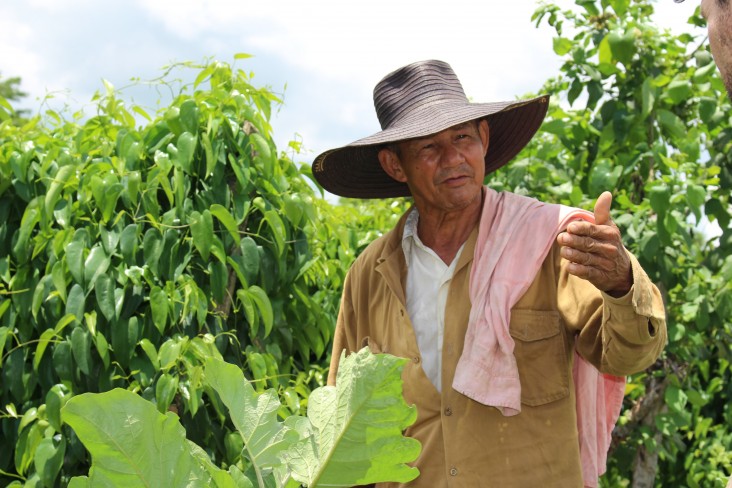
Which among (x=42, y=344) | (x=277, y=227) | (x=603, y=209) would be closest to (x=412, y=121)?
(x=277, y=227)

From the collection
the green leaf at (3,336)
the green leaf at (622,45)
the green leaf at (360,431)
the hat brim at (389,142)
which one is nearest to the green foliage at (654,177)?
the green leaf at (622,45)

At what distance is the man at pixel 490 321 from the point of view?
7.33 ft

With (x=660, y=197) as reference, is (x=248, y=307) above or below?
below

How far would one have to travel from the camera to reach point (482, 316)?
7.61ft

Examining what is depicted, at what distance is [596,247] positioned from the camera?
6.22 ft

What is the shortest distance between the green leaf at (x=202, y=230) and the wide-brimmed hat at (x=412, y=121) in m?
0.37

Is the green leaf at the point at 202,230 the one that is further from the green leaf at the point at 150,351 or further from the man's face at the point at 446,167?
the man's face at the point at 446,167

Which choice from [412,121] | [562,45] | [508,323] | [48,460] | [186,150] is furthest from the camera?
[562,45]

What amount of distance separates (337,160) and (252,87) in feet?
1.67

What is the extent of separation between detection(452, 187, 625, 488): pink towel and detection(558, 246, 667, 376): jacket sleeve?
0.11 m

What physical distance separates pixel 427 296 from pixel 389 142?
1.44ft

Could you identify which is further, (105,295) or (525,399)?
(105,295)

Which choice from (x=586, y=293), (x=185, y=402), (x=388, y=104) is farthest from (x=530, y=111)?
(x=185, y=402)

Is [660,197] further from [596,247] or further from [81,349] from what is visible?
[81,349]
